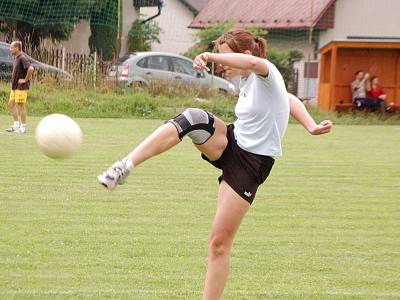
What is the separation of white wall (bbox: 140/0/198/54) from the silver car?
1500cm

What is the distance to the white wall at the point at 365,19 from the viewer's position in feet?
125

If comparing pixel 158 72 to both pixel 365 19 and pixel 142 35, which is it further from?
pixel 142 35

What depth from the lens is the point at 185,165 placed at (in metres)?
15.2

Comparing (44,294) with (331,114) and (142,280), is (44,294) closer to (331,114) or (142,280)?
(142,280)

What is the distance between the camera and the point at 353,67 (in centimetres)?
2928

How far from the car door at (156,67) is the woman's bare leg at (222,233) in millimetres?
21998

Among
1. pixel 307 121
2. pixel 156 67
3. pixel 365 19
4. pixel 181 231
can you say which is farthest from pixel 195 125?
pixel 365 19

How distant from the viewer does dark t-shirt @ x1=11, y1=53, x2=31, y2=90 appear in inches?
772

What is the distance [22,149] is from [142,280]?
30.1 ft

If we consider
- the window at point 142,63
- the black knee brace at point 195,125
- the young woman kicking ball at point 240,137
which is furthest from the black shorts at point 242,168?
the window at point 142,63

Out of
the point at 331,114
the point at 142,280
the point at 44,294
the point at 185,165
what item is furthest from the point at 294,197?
Answer: the point at 331,114

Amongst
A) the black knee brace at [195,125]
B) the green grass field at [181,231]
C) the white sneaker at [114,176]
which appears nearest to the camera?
the white sneaker at [114,176]

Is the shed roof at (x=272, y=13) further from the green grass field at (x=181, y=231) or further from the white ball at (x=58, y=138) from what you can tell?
the white ball at (x=58, y=138)

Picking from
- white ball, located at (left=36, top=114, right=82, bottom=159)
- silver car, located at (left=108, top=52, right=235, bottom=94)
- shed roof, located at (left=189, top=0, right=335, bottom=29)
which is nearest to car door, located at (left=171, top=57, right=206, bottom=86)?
silver car, located at (left=108, top=52, right=235, bottom=94)
